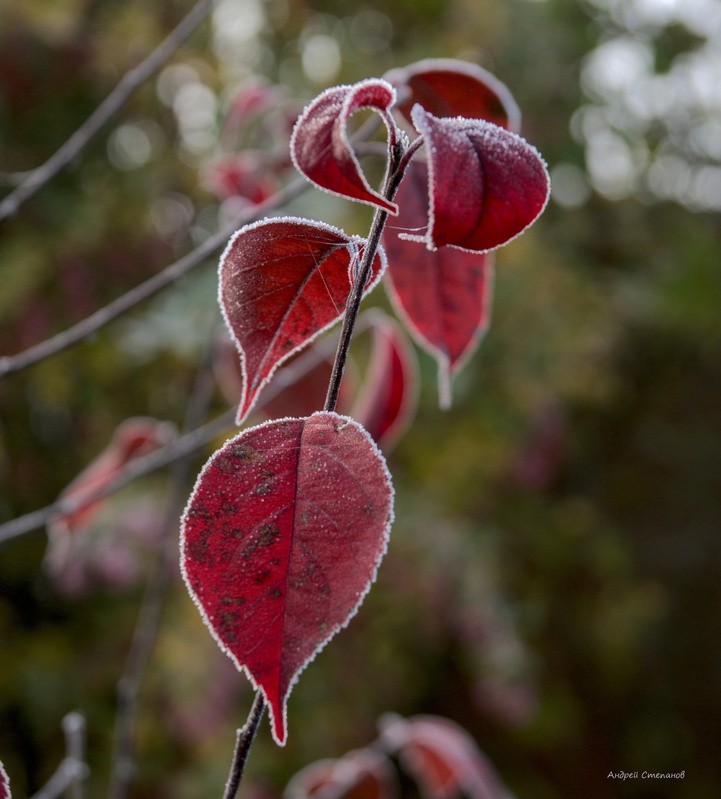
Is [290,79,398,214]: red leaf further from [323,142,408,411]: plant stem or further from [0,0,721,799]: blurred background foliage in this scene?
[0,0,721,799]: blurred background foliage

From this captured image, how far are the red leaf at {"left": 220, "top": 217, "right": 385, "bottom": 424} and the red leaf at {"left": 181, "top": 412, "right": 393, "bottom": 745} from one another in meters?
0.04

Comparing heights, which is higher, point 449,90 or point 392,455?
point 449,90

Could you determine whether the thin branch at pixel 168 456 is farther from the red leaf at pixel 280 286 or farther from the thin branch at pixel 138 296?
the red leaf at pixel 280 286

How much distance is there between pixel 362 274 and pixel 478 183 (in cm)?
4

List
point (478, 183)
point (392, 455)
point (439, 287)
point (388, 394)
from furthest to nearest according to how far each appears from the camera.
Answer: point (392, 455)
point (388, 394)
point (439, 287)
point (478, 183)

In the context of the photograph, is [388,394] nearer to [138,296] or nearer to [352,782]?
[138,296]

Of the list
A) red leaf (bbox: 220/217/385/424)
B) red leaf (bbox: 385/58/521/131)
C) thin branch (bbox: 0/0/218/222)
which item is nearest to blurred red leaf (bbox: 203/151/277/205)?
thin branch (bbox: 0/0/218/222)

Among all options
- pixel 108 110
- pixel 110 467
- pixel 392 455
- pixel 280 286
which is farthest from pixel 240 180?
pixel 392 455

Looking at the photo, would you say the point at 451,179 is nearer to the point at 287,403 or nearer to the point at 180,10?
the point at 287,403

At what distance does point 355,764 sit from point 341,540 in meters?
0.42

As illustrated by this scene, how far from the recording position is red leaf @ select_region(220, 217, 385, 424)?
24 cm

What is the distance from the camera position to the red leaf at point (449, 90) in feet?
1.20

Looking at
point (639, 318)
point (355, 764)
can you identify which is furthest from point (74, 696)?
point (639, 318)

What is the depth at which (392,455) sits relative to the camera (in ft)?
7.82
